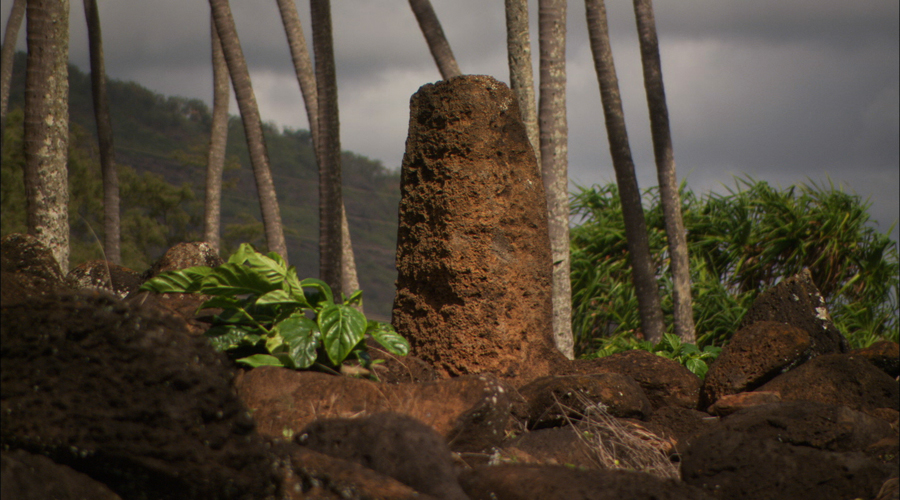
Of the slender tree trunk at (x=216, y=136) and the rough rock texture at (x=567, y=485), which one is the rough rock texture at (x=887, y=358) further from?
the slender tree trunk at (x=216, y=136)

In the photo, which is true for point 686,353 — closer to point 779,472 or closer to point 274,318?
point 779,472

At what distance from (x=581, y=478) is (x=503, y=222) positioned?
2327 millimetres

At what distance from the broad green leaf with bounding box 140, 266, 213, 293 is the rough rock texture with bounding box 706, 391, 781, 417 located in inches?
122

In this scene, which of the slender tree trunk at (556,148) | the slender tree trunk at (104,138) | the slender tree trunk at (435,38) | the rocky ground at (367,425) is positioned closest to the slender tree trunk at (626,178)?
the slender tree trunk at (556,148)

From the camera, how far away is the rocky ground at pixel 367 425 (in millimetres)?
2469

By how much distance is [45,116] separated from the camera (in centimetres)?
618

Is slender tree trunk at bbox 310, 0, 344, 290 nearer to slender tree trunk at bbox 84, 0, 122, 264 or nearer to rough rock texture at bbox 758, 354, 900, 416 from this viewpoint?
rough rock texture at bbox 758, 354, 900, 416

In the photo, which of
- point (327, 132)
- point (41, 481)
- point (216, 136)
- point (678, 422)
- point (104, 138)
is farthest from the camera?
point (216, 136)

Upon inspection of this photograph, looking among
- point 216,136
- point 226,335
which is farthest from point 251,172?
point 226,335

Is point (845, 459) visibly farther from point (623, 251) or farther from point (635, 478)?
point (623, 251)

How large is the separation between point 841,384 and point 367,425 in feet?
10.0

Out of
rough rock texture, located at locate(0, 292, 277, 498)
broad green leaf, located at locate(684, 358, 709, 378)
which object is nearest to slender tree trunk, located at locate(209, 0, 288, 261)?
broad green leaf, located at locate(684, 358, 709, 378)

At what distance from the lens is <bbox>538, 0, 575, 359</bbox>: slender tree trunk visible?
787 centimetres

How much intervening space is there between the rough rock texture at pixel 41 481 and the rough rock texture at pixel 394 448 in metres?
0.81
